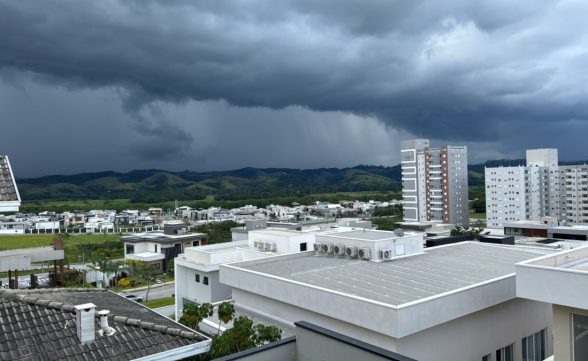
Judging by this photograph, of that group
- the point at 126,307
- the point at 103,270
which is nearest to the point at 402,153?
the point at 103,270

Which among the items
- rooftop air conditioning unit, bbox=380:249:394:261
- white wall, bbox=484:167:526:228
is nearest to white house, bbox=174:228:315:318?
rooftop air conditioning unit, bbox=380:249:394:261

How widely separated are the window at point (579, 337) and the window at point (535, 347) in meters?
6.75

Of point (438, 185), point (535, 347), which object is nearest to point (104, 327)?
point (535, 347)

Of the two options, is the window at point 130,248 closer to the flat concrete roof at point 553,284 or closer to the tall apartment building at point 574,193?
the flat concrete roof at point 553,284

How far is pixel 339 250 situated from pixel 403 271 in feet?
14.1

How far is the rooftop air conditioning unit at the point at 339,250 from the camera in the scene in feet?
67.3

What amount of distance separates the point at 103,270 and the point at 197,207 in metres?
94.9

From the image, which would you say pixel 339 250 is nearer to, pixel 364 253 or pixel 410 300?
pixel 364 253

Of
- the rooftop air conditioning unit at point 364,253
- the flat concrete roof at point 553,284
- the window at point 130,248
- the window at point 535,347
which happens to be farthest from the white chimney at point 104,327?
the window at point 130,248

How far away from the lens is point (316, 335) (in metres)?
7.17

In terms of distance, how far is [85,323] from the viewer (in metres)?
6.43

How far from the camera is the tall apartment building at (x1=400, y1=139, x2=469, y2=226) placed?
7725 centimetres

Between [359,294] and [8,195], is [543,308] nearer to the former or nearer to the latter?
[359,294]

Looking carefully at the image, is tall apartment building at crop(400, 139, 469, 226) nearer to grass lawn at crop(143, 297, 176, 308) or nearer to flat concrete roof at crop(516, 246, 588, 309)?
grass lawn at crop(143, 297, 176, 308)
